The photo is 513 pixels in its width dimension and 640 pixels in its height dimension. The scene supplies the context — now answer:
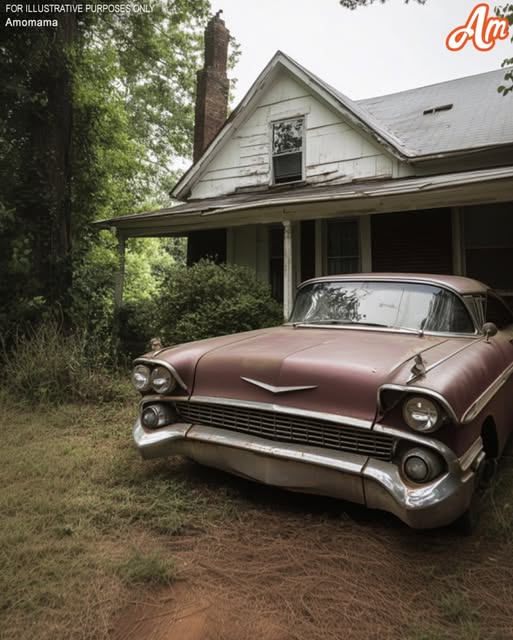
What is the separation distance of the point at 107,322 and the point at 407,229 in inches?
249

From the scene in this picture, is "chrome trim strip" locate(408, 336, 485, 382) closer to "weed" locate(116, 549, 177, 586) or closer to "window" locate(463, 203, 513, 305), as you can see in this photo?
"weed" locate(116, 549, 177, 586)

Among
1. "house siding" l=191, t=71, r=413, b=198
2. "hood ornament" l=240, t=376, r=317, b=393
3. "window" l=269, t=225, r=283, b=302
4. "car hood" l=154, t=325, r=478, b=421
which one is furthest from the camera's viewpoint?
"window" l=269, t=225, r=283, b=302

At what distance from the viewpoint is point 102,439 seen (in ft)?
14.7

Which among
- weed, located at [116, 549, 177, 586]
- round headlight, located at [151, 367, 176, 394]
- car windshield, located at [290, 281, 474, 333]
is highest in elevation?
car windshield, located at [290, 281, 474, 333]

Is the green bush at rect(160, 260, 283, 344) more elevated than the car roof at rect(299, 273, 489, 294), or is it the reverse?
the car roof at rect(299, 273, 489, 294)

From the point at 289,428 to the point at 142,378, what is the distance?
118 cm

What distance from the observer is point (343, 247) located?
9.98 meters

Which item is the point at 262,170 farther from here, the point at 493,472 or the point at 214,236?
the point at 493,472

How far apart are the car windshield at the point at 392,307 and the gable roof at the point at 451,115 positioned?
590cm

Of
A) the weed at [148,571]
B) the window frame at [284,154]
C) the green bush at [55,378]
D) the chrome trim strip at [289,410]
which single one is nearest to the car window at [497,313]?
the chrome trim strip at [289,410]

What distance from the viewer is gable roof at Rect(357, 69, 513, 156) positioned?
8773mm

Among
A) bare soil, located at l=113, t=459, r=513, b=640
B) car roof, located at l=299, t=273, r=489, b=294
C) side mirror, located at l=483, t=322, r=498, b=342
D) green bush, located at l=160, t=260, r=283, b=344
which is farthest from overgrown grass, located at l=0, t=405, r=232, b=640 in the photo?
green bush, located at l=160, t=260, r=283, b=344

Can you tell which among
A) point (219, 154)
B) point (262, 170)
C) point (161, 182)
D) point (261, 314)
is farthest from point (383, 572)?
point (161, 182)

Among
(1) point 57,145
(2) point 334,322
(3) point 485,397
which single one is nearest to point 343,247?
(1) point 57,145
